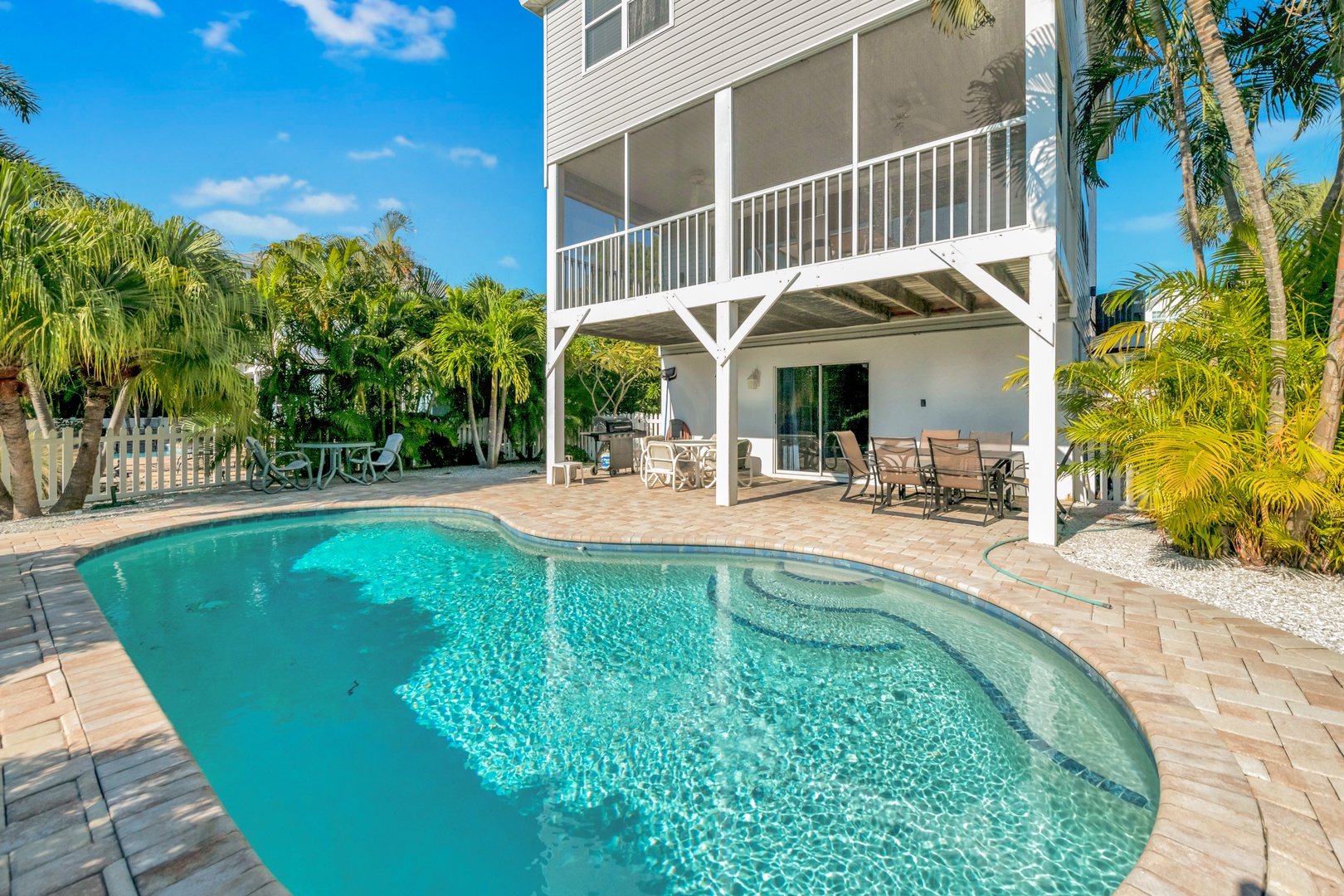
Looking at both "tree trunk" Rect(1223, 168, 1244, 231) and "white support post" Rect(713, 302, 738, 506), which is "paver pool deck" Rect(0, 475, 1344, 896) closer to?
"white support post" Rect(713, 302, 738, 506)

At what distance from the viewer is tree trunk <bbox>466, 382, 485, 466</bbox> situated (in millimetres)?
13406

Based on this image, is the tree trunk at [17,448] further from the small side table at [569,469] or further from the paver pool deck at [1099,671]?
the small side table at [569,469]

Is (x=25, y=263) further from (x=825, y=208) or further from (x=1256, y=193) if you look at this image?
(x=1256, y=193)

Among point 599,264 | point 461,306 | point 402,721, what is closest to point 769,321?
point 599,264

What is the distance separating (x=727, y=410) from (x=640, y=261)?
→ 2.92 m

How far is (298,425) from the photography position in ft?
38.3

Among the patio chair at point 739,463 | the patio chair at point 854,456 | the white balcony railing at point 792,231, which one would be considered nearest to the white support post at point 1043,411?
the white balcony railing at point 792,231

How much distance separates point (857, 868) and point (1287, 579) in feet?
14.3

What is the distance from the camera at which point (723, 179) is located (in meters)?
7.98

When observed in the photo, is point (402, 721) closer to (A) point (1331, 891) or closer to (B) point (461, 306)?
(A) point (1331, 891)

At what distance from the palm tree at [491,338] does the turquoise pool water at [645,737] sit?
722 cm

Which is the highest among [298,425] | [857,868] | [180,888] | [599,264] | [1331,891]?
[599,264]

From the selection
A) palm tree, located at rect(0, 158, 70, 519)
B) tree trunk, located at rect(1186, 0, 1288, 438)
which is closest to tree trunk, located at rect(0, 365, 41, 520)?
palm tree, located at rect(0, 158, 70, 519)

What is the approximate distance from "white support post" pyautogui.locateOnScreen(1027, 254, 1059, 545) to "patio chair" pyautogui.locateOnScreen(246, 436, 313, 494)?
409 inches
